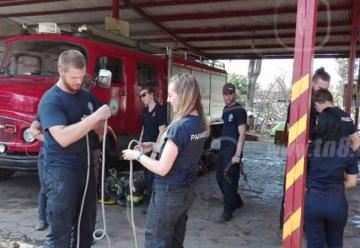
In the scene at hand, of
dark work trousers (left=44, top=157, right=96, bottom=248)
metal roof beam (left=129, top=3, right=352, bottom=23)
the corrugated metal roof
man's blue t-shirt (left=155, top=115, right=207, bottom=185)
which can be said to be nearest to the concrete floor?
dark work trousers (left=44, top=157, right=96, bottom=248)

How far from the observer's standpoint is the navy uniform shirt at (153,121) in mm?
5863

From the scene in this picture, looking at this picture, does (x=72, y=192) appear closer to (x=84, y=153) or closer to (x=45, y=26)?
(x=84, y=153)

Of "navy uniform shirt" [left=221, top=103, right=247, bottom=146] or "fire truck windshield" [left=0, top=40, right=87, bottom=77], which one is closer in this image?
"navy uniform shirt" [left=221, top=103, right=247, bottom=146]

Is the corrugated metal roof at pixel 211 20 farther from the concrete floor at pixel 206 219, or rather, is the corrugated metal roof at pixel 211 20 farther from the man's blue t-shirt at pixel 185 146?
the man's blue t-shirt at pixel 185 146

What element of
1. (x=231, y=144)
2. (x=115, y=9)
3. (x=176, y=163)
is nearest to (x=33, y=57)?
(x=115, y=9)

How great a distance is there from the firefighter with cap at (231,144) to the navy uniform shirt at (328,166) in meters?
2.19

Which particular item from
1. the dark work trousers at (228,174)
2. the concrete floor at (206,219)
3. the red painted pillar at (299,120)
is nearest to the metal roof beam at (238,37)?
the concrete floor at (206,219)

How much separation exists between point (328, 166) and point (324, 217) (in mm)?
383

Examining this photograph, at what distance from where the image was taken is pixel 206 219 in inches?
229

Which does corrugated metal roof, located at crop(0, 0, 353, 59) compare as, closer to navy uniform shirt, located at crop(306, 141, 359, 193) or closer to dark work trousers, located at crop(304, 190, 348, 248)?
navy uniform shirt, located at crop(306, 141, 359, 193)

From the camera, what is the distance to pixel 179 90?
119 inches

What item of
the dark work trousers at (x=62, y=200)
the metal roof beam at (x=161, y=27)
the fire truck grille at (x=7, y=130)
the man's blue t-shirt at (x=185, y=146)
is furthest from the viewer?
the metal roof beam at (x=161, y=27)

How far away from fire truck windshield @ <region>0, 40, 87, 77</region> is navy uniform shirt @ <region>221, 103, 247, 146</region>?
2335 millimetres

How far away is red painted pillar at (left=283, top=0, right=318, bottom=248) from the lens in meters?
2.78
